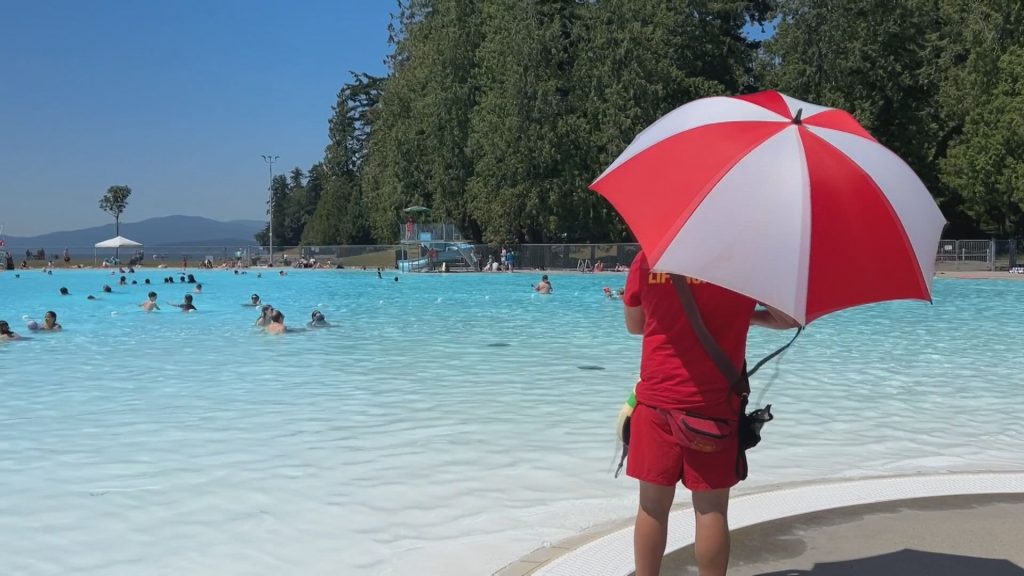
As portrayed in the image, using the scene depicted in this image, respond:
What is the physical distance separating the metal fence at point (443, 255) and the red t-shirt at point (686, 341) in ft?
110

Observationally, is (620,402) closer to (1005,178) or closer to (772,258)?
(772,258)

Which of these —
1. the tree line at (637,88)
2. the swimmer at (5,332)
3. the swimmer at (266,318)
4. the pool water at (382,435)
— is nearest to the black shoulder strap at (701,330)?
the pool water at (382,435)

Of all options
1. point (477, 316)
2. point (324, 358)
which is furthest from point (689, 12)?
point (324, 358)

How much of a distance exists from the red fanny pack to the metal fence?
33746 mm

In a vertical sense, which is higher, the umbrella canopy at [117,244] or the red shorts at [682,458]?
the umbrella canopy at [117,244]

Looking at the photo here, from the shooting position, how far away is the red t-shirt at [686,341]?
10.1 feet

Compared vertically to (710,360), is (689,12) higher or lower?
higher

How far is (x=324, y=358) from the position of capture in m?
13.8

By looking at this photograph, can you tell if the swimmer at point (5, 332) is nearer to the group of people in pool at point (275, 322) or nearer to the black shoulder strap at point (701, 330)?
the group of people in pool at point (275, 322)

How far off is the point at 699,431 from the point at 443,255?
152 feet

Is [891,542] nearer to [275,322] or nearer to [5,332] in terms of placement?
[275,322]

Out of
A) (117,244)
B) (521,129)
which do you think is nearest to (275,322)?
(521,129)

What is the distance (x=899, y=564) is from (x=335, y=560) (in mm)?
3015

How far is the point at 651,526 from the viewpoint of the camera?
10.8ft
